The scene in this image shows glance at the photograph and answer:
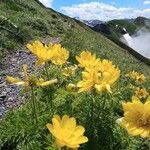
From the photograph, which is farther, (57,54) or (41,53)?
(57,54)

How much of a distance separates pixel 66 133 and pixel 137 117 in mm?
617

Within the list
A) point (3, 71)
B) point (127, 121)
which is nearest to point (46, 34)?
point (3, 71)

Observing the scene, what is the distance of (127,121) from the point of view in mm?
3811

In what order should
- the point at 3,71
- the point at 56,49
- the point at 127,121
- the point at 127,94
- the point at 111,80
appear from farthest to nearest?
the point at 3,71 < the point at 127,94 < the point at 56,49 < the point at 111,80 < the point at 127,121

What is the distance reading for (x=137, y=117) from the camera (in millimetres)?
3762

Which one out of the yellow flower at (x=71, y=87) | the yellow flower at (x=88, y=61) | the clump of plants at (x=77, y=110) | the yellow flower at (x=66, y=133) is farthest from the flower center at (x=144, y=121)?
the yellow flower at (x=71, y=87)

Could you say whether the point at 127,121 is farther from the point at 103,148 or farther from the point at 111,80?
the point at 103,148

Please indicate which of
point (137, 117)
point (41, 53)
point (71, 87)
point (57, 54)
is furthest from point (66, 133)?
point (71, 87)

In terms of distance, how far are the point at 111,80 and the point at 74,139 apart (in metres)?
1.67

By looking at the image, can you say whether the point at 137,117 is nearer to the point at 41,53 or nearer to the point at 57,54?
the point at 41,53

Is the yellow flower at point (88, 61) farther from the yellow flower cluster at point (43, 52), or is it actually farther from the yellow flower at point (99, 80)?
the yellow flower at point (99, 80)

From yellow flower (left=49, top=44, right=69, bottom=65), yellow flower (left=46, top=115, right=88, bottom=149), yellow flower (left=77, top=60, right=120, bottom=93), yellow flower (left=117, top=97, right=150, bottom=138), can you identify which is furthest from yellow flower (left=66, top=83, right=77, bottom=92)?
yellow flower (left=46, top=115, right=88, bottom=149)

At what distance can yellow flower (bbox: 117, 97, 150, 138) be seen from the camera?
145 inches

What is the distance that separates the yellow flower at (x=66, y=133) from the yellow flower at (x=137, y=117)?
402 mm
